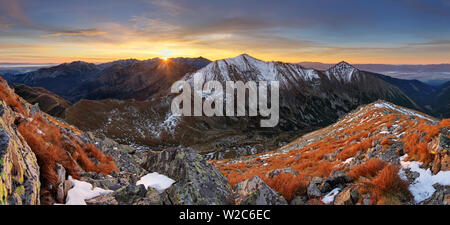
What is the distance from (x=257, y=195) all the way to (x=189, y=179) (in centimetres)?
254

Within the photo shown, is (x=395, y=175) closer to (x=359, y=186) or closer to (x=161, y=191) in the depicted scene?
(x=359, y=186)

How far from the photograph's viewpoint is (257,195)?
6852mm

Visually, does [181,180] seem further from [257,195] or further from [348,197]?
[348,197]

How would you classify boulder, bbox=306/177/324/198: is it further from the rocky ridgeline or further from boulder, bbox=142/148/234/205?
boulder, bbox=142/148/234/205

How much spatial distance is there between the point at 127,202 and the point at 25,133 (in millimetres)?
4814

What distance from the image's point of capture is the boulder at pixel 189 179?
23.3ft

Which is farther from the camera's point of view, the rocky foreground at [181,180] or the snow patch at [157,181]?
the snow patch at [157,181]

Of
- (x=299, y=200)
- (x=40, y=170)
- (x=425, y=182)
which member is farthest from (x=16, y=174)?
(x=425, y=182)

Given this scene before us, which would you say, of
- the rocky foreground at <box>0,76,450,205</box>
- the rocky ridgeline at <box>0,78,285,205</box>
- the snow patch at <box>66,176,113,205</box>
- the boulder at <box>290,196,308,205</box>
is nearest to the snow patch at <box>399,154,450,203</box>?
the rocky foreground at <box>0,76,450,205</box>

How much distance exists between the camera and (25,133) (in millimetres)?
7672

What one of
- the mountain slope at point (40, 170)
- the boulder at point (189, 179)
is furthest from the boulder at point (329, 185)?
the mountain slope at point (40, 170)

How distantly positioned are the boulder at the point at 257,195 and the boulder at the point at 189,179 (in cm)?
65

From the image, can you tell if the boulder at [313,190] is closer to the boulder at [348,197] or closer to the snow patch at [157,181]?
the boulder at [348,197]
